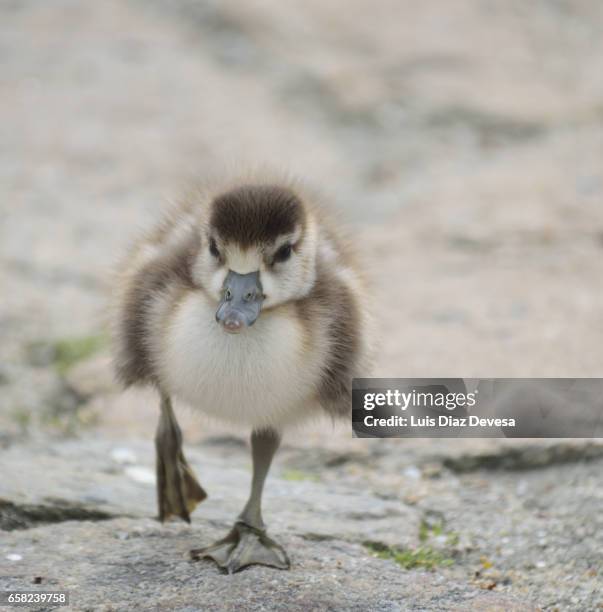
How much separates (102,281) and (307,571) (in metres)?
2.59

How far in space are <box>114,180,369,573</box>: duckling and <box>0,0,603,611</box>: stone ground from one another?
0.82ft

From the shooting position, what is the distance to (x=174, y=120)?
7137mm

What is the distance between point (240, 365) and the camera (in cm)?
314

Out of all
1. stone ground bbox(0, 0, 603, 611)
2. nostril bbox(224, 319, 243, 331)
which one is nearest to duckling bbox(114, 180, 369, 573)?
nostril bbox(224, 319, 243, 331)

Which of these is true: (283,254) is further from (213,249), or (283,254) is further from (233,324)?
(233,324)

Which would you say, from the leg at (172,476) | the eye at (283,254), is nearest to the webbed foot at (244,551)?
the leg at (172,476)

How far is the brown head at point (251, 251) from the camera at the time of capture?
3.17 metres

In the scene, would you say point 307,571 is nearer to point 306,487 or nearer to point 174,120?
point 306,487

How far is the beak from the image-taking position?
3.05m

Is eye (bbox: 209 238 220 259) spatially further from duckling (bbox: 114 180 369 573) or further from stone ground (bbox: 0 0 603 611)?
stone ground (bbox: 0 0 603 611)

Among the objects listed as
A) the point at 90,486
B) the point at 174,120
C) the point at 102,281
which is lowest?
the point at 90,486

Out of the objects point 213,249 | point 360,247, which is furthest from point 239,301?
point 360,247

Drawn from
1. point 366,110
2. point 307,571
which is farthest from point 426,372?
point 366,110

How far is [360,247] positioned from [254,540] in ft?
4.41
